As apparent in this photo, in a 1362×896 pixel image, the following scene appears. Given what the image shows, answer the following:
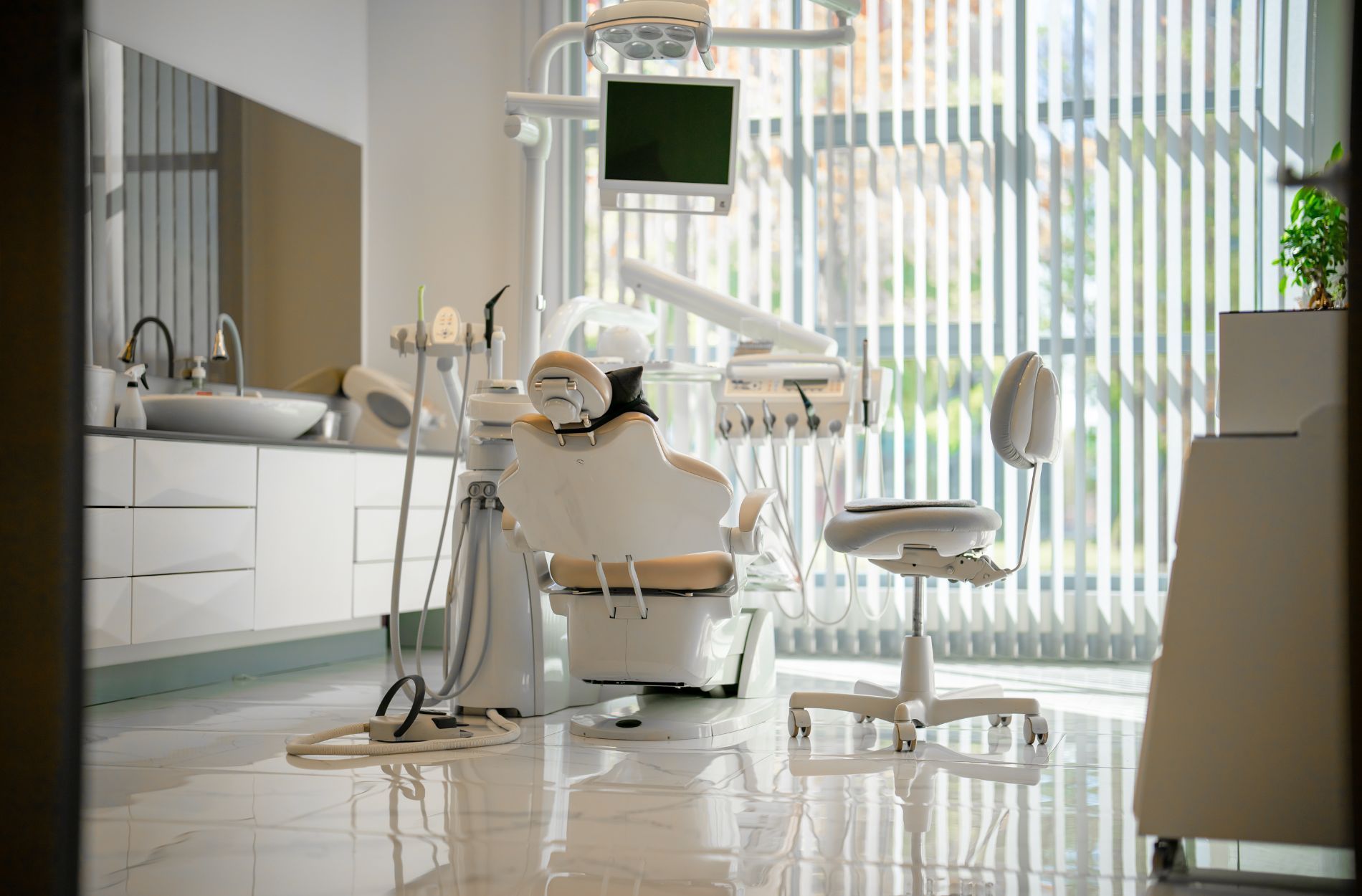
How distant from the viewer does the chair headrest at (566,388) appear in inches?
101

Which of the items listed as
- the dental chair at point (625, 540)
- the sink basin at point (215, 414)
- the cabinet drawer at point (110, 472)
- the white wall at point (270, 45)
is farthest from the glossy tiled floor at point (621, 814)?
the white wall at point (270, 45)

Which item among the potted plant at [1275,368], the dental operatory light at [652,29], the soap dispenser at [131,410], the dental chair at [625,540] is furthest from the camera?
the soap dispenser at [131,410]

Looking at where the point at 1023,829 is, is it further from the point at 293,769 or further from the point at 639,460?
the point at 293,769

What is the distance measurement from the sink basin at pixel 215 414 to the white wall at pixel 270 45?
52.7 inches

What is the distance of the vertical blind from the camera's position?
15.1 feet

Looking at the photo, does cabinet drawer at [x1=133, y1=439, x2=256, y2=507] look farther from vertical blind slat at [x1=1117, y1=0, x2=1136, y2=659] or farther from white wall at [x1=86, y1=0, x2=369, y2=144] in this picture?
vertical blind slat at [x1=1117, y1=0, x2=1136, y2=659]

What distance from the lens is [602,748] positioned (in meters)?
2.92

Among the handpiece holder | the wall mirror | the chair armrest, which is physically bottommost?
the chair armrest

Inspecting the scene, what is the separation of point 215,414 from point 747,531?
196 cm

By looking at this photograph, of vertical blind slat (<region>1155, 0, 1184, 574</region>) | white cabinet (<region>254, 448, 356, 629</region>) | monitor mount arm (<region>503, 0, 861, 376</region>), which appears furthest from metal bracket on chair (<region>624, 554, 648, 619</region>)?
vertical blind slat (<region>1155, 0, 1184, 574</region>)

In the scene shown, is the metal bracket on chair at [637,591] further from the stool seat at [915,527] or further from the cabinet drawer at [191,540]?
the cabinet drawer at [191,540]

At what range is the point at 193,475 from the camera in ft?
11.8

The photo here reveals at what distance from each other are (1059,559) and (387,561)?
263 cm

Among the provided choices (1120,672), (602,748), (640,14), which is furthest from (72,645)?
(1120,672)
